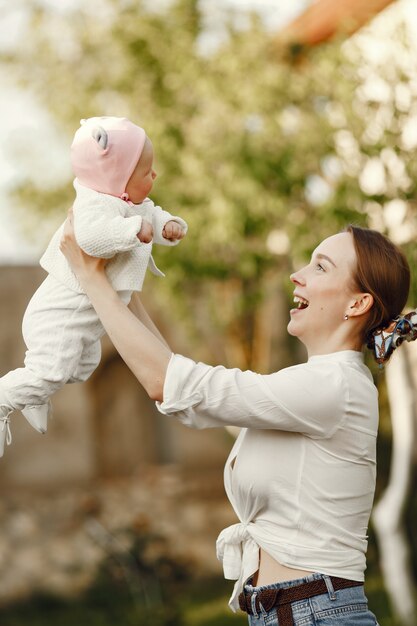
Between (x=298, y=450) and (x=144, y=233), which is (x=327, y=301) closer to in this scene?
(x=298, y=450)

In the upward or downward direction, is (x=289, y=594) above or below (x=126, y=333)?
below

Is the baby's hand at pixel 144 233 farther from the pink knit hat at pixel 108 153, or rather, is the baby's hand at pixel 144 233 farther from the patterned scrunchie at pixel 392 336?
the patterned scrunchie at pixel 392 336

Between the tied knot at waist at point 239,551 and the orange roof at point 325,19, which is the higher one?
the orange roof at point 325,19

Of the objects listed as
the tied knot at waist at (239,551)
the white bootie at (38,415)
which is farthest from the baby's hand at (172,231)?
the tied knot at waist at (239,551)

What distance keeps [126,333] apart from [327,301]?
1.69 feet

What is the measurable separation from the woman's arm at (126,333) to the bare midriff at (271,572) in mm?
489

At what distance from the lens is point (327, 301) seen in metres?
2.44

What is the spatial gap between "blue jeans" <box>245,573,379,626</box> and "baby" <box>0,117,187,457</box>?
0.71 meters

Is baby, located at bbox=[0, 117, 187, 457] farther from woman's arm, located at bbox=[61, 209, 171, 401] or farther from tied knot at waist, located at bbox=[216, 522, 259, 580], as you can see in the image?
tied knot at waist, located at bbox=[216, 522, 259, 580]

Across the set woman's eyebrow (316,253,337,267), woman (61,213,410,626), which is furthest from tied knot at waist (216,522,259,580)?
woman's eyebrow (316,253,337,267)

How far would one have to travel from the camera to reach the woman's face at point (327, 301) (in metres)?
2.44

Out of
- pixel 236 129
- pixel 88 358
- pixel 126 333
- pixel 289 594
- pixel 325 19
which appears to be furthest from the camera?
pixel 325 19

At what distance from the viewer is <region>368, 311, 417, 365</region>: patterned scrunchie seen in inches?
96.7

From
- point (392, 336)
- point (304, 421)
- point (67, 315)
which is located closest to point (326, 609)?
point (304, 421)
